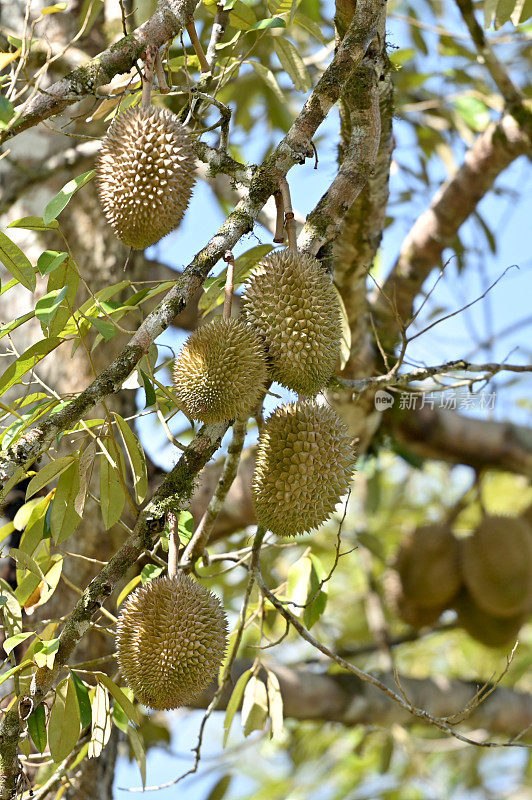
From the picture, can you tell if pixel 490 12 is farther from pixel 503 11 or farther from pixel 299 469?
pixel 299 469

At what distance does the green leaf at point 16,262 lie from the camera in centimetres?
93

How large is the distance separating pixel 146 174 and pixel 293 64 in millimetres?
501

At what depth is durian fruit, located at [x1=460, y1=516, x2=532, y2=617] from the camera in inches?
96.9

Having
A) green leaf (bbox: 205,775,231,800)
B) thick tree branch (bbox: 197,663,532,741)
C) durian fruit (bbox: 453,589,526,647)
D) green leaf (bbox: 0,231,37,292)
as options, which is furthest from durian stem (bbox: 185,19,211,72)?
green leaf (bbox: 205,775,231,800)

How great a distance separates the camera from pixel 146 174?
3.09ft

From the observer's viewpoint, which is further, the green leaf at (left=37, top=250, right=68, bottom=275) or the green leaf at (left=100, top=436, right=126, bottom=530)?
the green leaf at (left=100, top=436, right=126, bottom=530)

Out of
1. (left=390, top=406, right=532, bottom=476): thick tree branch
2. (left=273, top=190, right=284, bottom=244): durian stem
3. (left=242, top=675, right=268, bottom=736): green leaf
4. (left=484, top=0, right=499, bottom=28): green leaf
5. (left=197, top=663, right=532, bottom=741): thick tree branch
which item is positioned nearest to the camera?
(left=273, top=190, right=284, bottom=244): durian stem

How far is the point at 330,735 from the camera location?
3.14 m

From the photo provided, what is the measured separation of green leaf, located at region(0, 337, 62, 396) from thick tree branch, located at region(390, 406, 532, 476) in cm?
169

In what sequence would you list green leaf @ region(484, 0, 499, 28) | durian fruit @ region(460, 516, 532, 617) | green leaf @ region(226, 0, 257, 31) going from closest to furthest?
green leaf @ region(226, 0, 257, 31)
green leaf @ region(484, 0, 499, 28)
durian fruit @ region(460, 516, 532, 617)

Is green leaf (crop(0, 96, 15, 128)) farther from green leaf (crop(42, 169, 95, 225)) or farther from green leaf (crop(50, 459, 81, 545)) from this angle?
green leaf (crop(50, 459, 81, 545))

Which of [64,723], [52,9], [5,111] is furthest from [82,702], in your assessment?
[52,9]

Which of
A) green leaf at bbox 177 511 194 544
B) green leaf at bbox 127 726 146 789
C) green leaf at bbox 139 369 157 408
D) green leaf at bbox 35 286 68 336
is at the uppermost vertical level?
green leaf at bbox 35 286 68 336

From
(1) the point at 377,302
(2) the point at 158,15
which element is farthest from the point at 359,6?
(1) the point at 377,302
